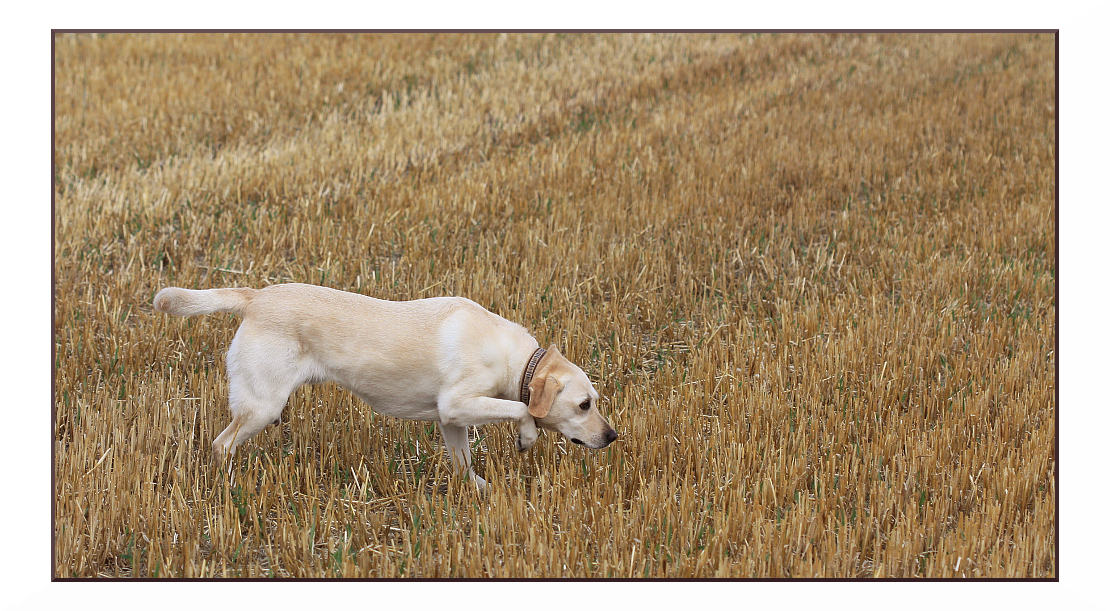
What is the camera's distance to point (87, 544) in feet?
10.8

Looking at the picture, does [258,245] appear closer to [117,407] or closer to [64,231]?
[64,231]

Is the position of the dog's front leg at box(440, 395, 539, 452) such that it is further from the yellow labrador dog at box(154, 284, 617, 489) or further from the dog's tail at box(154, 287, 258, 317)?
the dog's tail at box(154, 287, 258, 317)

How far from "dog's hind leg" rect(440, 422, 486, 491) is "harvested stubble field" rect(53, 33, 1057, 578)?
4.3 inches

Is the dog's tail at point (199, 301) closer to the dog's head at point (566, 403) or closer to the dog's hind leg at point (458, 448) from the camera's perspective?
the dog's hind leg at point (458, 448)

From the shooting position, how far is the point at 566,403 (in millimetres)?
3482

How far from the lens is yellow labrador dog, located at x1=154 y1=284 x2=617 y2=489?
3420mm

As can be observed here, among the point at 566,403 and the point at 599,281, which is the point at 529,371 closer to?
the point at 566,403

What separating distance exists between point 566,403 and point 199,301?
1.54 metres

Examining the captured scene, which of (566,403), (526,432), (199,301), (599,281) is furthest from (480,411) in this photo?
(599,281)

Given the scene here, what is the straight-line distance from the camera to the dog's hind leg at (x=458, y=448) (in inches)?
148

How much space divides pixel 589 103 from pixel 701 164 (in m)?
2.22

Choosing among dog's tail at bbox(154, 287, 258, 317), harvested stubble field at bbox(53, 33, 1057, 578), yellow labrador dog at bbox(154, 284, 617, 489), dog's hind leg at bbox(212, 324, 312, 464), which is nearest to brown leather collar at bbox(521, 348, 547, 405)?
yellow labrador dog at bbox(154, 284, 617, 489)

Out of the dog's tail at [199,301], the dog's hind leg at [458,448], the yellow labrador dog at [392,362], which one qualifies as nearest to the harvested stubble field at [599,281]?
the dog's hind leg at [458,448]

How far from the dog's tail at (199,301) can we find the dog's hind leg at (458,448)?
100 cm
